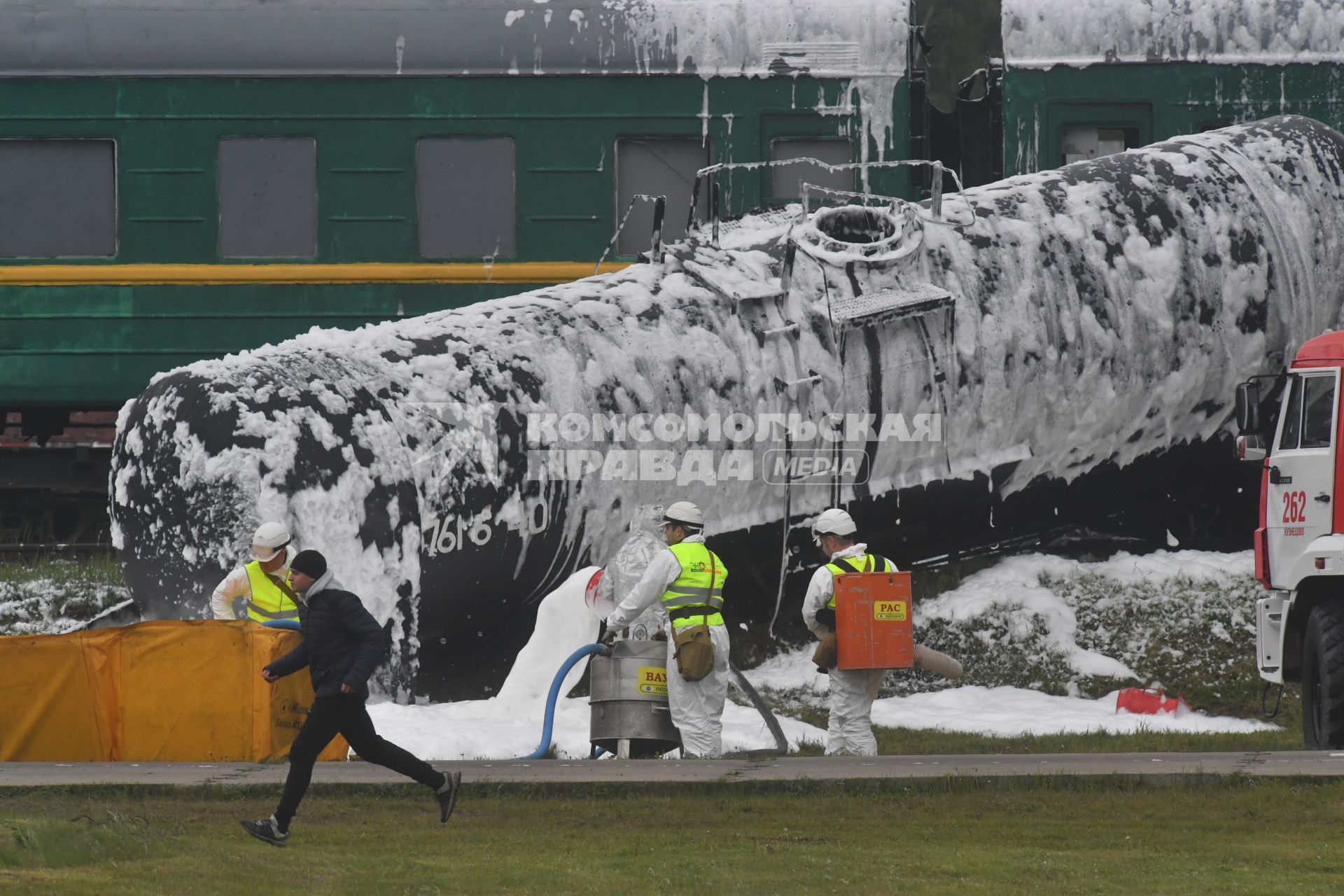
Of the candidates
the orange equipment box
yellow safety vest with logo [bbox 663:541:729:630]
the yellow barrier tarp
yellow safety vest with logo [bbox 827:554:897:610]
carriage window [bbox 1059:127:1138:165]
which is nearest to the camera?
the yellow barrier tarp

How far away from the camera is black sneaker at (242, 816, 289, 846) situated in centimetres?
808

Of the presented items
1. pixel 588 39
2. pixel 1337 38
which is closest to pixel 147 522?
pixel 588 39

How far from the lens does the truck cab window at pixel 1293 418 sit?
11750 millimetres

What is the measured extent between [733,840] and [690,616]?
2.84 meters

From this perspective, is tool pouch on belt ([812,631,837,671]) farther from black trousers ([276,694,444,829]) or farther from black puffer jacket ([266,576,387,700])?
black puffer jacket ([266,576,387,700])

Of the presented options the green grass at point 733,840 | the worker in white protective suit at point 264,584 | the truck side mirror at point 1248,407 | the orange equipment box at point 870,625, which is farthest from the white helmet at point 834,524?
the worker in white protective suit at point 264,584

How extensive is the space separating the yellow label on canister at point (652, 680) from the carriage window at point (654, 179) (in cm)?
550

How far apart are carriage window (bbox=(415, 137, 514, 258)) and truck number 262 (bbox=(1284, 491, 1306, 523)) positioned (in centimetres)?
676

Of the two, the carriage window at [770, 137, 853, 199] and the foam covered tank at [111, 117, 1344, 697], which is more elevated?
the carriage window at [770, 137, 853, 199]

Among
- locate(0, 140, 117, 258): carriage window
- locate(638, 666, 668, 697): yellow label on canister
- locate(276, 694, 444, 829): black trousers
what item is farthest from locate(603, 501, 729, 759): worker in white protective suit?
locate(0, 140, 117, 258): carriage window

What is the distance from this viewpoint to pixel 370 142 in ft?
53.0

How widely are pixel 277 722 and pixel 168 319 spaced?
631 cm

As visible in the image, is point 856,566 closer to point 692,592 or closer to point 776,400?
point 692,592

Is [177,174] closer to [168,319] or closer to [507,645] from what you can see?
[168,319]
